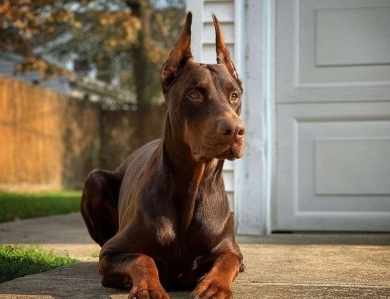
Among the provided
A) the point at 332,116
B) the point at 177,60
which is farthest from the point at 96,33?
the point at 177,60

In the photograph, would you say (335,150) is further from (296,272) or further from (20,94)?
(20,94)

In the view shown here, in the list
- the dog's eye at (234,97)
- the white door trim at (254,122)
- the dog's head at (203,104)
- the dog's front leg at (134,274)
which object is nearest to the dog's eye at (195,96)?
the dog's head at (203,104)

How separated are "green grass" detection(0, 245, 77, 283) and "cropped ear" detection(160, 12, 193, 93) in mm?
1485

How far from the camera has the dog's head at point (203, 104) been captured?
3.32m

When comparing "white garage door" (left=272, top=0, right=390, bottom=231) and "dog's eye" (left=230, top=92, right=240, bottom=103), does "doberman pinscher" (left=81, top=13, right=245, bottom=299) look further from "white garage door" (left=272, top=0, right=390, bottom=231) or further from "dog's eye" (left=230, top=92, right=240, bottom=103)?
"white garage door" (left=272, top=0, right=390, bottom=231)

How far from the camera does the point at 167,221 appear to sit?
371 cm

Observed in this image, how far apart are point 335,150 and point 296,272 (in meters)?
2.81

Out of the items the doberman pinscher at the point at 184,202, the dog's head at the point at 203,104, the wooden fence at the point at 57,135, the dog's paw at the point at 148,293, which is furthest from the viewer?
the wooden fence at the point at 57,135

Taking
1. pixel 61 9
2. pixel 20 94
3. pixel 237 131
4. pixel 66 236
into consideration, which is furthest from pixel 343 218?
pixel 61 9

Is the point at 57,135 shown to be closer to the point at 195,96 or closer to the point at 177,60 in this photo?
the point at 177,60

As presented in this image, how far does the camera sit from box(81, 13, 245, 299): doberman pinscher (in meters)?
3.53

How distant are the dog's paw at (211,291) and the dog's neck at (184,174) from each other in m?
0.44

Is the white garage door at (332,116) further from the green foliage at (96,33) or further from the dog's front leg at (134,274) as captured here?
the green foliage at (96,33)

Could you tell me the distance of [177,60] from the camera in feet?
12.6
